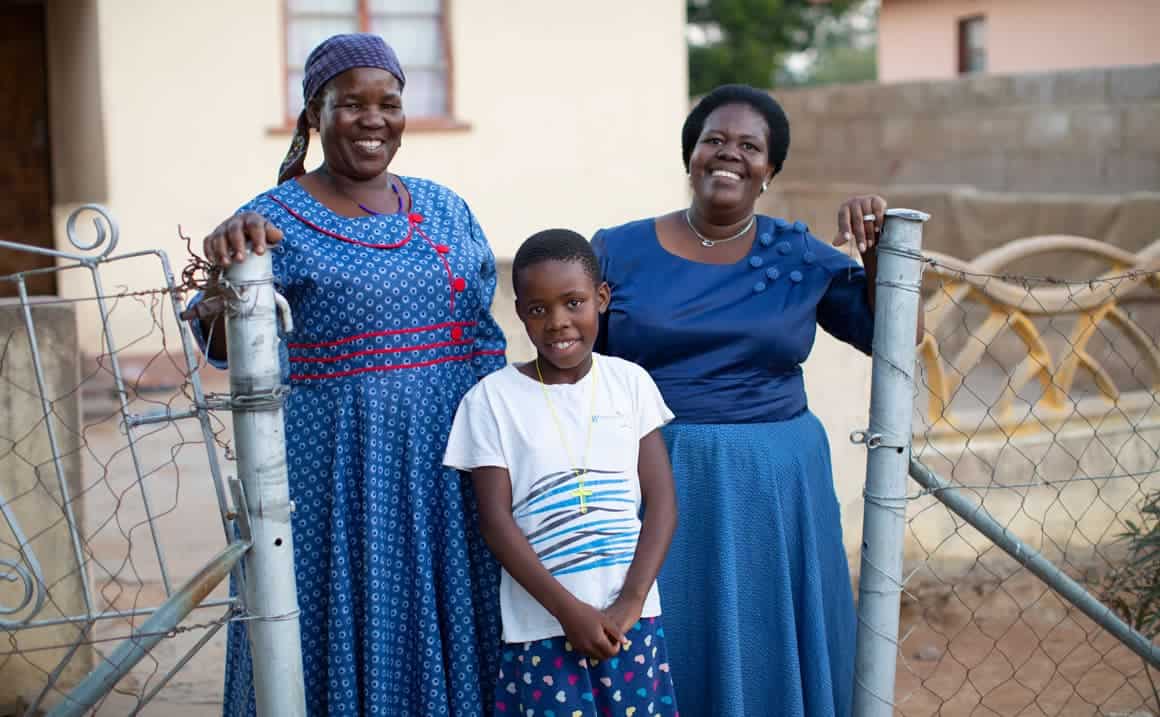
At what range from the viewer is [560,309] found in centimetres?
266

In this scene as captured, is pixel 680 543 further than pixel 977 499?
No

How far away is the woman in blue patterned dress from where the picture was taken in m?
2.70

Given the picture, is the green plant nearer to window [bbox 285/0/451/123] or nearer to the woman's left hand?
the woman's left hand

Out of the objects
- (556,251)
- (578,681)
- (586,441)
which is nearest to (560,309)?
(556,251)

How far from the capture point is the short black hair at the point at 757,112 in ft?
9.68

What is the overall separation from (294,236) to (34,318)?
1521mm

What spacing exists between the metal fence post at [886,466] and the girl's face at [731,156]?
0.36 metres

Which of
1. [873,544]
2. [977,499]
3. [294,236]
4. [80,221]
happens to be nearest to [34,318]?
[294,236]

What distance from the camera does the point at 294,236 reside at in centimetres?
267

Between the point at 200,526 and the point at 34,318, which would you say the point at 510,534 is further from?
the point at 200,526

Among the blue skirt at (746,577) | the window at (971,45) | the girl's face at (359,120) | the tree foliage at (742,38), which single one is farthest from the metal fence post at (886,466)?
the window at (971,45)

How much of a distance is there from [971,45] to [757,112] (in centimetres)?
1794

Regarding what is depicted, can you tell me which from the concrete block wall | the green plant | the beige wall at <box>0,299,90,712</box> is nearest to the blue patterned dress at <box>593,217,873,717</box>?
the green plant

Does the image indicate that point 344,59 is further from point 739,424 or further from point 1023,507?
point 1023,507
